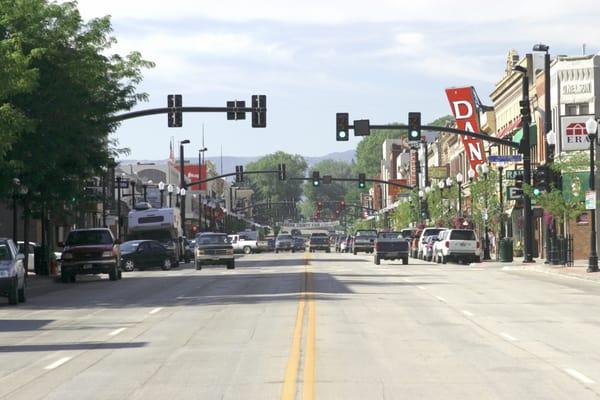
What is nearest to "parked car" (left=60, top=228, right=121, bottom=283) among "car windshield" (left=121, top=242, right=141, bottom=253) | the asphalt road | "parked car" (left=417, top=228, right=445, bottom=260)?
the asphalt road

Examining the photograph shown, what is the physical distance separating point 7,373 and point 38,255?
134ft

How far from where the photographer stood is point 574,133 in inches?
2773

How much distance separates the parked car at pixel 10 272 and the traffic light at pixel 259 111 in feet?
47.1

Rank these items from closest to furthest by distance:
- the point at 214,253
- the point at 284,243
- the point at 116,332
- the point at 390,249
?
the point at 116,332 → the point at 214,253 → the point at 390,249 → the point at 284,243

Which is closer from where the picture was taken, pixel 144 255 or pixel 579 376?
pixel 579 376

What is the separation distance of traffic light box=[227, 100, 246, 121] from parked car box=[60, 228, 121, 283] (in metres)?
6.99

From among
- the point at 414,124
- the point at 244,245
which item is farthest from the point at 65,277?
the point at 244,245

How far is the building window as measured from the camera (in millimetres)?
72500

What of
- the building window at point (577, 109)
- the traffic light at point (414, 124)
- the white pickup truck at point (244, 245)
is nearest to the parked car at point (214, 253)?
the traffic light at point (414, 124)

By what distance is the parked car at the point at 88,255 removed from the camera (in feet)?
158

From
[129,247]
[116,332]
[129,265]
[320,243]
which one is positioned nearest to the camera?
[116,332]

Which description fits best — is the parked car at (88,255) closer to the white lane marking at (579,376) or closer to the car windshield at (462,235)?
the car windshield at (462,235)

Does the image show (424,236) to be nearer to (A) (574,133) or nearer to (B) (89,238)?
(A) (574,133)

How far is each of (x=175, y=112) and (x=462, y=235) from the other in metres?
28.0
